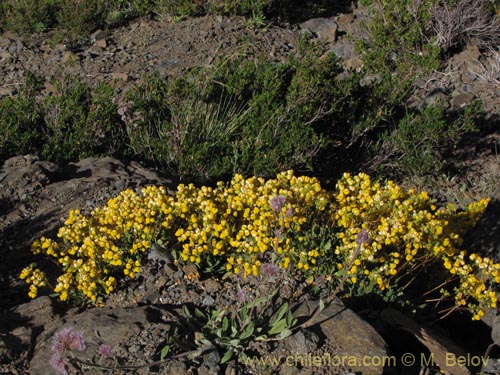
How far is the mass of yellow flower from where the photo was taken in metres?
3.71

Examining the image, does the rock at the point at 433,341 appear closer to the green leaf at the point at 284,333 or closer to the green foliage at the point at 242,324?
the green foliage at the point at 242,324

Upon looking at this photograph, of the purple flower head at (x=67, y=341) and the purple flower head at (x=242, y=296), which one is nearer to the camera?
the purple flower head at (x=67, y=341)

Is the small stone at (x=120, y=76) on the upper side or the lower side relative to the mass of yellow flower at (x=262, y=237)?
lower

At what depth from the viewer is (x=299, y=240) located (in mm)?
3863

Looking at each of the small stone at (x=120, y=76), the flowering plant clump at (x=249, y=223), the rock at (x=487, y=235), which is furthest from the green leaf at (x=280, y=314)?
the small stone at (x=120, y=76)

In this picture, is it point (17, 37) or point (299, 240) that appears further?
point (17, 37)

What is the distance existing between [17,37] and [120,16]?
4.16 ft

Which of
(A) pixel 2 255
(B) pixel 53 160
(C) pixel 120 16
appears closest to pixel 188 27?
(C) pixel 120 16

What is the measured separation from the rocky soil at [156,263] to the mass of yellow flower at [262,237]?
16 cm

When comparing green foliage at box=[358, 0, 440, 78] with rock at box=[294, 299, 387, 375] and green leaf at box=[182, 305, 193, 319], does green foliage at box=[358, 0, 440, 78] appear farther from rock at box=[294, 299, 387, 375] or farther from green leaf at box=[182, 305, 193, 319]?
green leaf at box=[182, 305, 193, 319]

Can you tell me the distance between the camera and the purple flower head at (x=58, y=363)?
3.06 m

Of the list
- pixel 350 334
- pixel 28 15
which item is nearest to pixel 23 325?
pixel 350 334

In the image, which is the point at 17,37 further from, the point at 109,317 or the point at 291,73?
the point at 109,317

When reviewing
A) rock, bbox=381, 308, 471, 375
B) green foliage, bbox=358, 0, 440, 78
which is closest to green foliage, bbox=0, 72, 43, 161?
rock, bbox=381, 308, 471, 375
